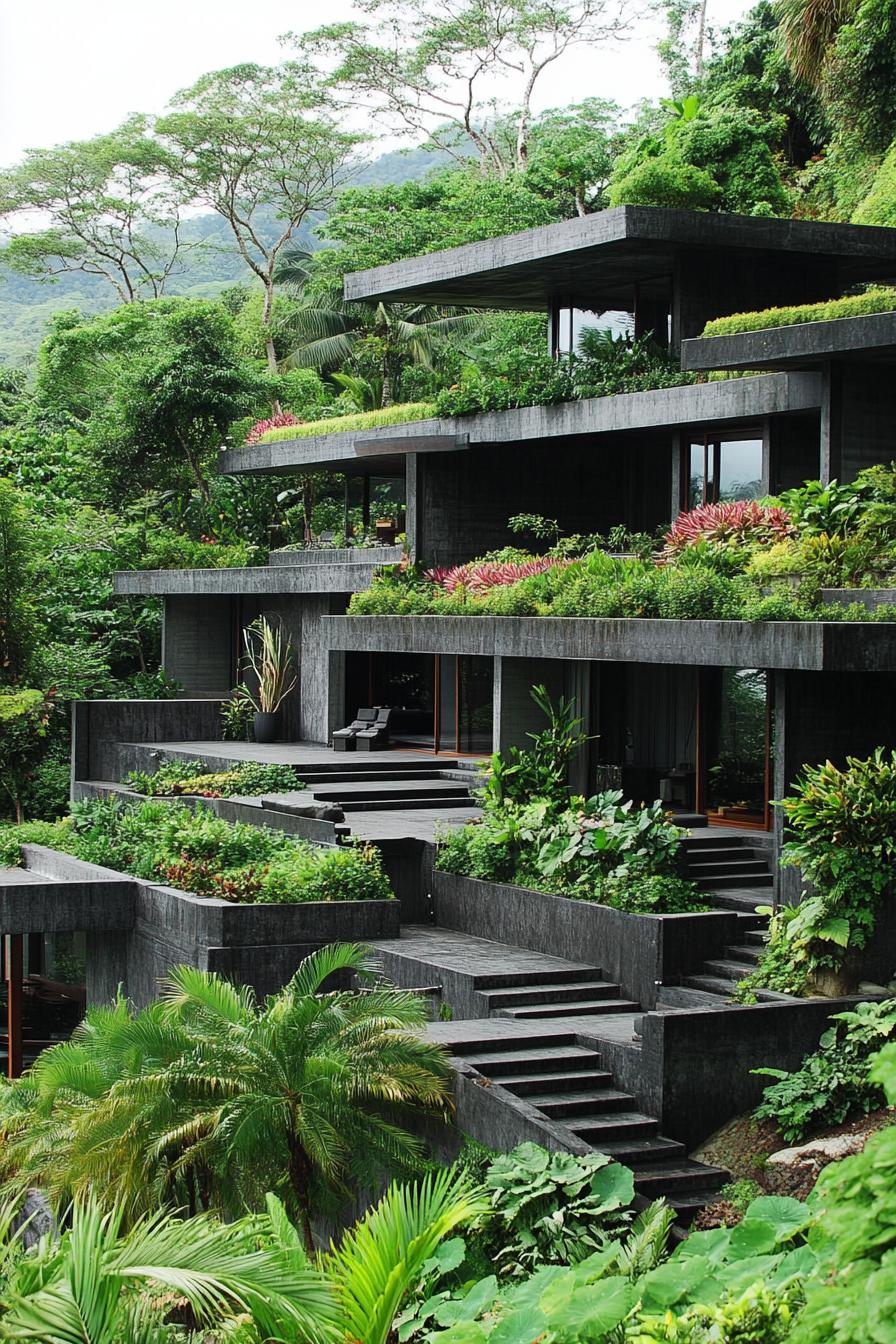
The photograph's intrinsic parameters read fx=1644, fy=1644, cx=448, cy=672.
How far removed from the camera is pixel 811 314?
18.8m

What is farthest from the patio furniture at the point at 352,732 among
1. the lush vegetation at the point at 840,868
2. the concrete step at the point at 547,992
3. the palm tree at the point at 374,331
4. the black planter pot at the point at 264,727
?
the lush vegetation at the point at 840,868

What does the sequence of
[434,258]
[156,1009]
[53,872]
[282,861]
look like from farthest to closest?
1. [434,258]
2. [53,872]
3. [282,861]
4. [156,1009]

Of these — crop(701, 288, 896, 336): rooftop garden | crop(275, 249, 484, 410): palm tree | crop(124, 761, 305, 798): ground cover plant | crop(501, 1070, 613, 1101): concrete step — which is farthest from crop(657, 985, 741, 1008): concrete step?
crop(275, 249, 484, 410): palm tree

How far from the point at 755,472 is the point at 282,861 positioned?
29.1ft

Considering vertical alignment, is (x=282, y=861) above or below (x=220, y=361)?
below

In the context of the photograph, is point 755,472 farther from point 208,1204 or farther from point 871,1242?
point 871,1242

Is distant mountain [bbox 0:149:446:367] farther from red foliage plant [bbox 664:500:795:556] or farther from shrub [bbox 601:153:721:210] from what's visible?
red foliage plant [bbox 664:500:795:556]

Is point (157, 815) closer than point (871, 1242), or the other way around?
point (871, 1242)

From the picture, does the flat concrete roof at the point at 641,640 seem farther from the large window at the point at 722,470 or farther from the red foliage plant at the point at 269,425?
the red foliage plant at the point at 269,425

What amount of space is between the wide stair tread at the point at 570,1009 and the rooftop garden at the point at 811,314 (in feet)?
25.9

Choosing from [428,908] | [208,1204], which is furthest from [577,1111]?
[428,908]

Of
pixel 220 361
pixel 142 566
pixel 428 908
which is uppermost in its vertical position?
pixel 220 361

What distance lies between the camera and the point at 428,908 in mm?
17359

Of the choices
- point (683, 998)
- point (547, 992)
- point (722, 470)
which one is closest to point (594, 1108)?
point (683, 998)
